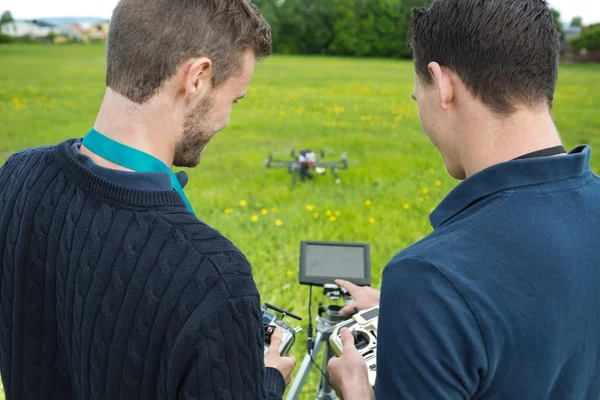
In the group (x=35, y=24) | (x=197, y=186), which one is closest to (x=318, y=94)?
(x=197, y=186)

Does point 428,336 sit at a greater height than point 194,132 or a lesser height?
lesser

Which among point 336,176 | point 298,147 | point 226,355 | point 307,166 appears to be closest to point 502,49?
point 226,355

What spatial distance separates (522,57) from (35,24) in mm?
122884

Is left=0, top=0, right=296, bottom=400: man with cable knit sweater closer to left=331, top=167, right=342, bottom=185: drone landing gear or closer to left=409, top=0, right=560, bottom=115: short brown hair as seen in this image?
left=409, top=0, right=560, bottom=115: short brown hair

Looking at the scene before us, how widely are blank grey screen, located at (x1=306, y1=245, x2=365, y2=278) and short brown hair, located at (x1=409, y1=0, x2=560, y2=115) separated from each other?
4.09ft

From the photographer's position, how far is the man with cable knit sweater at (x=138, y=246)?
3.96 ft

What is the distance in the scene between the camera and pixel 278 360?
Answer: 1709 mm

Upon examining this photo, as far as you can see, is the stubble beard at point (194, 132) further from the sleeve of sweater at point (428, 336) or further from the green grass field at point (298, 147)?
the green grass field at point (298, 147)

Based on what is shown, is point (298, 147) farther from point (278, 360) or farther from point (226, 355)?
point (226, 355)

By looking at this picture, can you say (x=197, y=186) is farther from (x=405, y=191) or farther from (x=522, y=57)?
(x=522, y=57)

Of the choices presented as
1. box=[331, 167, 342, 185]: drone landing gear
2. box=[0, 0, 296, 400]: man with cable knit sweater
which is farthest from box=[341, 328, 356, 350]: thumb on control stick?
box=[331, 167, 342, 185]: drone landing gear

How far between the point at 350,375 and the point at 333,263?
0.83 m

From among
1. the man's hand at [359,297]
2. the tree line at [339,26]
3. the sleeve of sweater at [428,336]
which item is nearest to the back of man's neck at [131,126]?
the sleeve of sweater at [428,336]

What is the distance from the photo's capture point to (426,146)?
8906mm
